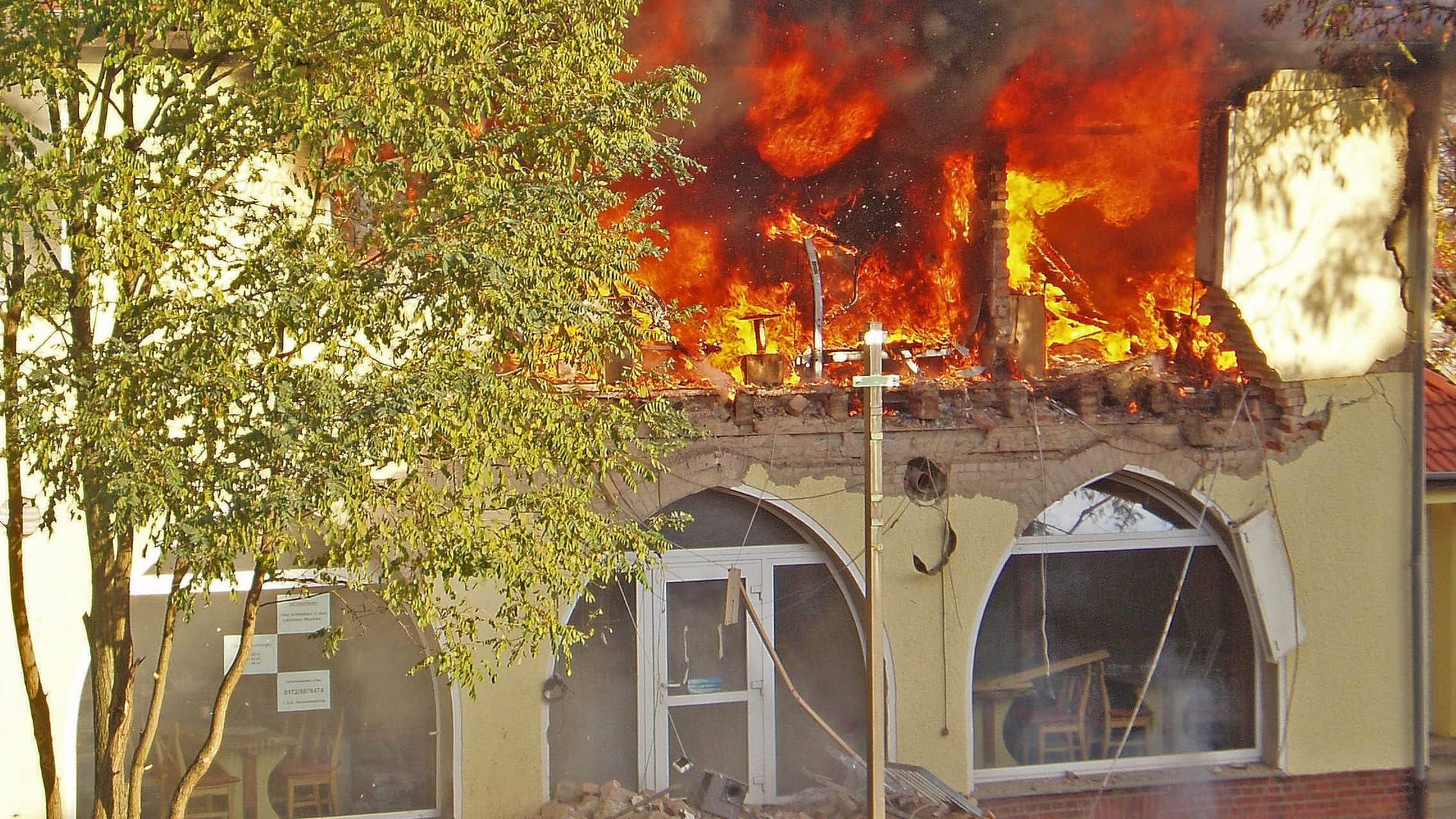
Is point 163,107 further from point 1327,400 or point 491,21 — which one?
point 1327,400

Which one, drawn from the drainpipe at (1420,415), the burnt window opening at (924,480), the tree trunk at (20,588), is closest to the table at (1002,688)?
the burnt window opening at (924,480)

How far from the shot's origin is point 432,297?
5.84 m

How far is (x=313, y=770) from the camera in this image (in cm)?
922

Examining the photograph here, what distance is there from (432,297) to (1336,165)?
26.9 feet

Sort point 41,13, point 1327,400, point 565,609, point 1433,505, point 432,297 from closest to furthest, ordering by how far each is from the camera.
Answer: point 41,13, point 432,297, point 565,609, point 1327,400, point 1433,505

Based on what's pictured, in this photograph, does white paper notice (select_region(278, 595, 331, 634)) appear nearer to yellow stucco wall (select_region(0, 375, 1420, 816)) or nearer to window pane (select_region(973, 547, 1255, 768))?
yellow stucco wall (select_region(0, 375, 1420, 816))

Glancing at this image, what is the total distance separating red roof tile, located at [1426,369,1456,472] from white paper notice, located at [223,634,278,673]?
1032 centimetres

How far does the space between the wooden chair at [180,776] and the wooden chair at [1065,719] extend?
6450 mm

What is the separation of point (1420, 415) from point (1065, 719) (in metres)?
4.02

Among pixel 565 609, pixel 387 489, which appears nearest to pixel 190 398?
pixel 387 489

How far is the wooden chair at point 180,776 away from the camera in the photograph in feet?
29.5

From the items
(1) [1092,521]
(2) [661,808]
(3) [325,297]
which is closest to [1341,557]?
(1) [1092,521]

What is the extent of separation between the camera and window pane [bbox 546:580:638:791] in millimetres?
9492

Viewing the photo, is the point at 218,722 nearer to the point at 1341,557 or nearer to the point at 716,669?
the point at 716,669
